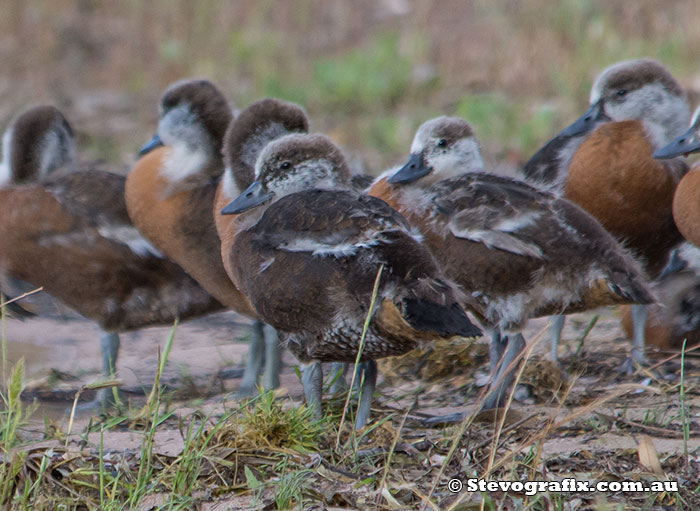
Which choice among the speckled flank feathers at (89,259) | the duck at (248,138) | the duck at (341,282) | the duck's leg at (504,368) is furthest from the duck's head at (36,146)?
the duck's leg at (504,368)

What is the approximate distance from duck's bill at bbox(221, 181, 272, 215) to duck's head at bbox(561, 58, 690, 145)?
1.88 meters

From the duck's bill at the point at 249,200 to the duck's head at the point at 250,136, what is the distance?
42 centimetres

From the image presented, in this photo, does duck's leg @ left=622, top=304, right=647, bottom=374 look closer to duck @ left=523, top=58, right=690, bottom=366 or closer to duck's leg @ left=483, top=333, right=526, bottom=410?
duck @ left=523, top=58, right=690, bottom=366

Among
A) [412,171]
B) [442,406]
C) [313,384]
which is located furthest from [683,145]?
[313,384]

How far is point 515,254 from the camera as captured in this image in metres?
4.14

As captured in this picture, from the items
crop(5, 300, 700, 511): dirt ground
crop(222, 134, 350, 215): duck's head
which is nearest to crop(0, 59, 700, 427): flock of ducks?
crop(222, 134, 350, 215): duck's head

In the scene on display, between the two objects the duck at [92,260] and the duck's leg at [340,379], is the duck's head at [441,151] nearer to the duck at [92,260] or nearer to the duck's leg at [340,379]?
the duck's leg at [340,379]

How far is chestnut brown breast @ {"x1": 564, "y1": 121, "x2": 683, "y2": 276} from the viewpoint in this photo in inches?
197

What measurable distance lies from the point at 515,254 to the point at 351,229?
0.76 m

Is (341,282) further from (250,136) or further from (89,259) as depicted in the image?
(89,259)

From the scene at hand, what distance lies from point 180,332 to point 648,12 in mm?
7635

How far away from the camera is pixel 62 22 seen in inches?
502

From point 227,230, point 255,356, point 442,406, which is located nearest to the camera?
point 227,230

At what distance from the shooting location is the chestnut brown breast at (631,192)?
4992mm
